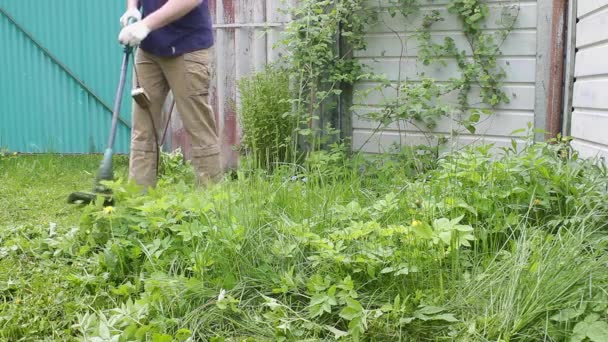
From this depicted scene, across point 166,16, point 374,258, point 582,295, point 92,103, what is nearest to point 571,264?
point 582,295

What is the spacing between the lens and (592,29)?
3500 millimetres

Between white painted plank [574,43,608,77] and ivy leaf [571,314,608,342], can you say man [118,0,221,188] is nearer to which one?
white painted plank [574,43,608,77]

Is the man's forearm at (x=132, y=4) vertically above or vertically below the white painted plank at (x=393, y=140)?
above

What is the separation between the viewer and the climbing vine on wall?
14.3 feet

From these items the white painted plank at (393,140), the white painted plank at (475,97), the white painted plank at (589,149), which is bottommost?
the white painted plank at (393,140)

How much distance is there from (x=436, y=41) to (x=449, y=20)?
160 mm

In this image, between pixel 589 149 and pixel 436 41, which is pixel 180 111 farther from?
pixel 589 149

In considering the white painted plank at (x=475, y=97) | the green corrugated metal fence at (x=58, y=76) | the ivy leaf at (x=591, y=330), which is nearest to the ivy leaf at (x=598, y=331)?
the ivy leaf at (x=591, y=330)

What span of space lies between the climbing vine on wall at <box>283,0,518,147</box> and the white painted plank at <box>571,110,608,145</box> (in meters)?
0.62

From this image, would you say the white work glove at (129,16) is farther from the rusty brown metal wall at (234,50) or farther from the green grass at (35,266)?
the rusty brown metal wall at (234,50)

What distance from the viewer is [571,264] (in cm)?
199

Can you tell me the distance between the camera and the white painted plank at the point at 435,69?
14.1 ft

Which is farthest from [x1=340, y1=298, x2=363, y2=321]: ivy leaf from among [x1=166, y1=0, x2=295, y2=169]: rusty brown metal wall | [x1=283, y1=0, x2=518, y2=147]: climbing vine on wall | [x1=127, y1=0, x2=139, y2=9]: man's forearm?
[x1=166, y1=0, x2=295, y2=169]: rusty brown metal wall

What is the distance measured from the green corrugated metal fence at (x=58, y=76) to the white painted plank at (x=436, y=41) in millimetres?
2255
